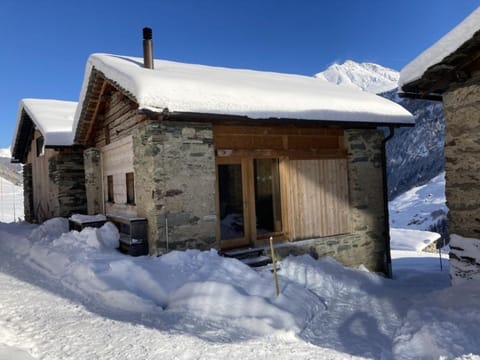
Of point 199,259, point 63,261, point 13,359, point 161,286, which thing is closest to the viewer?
point 13,359

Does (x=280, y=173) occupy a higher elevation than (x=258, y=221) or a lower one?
higher

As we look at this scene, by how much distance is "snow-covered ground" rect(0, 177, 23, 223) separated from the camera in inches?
799

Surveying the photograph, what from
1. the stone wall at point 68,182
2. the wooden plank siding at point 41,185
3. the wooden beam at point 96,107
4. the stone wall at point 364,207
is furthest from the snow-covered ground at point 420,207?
the wooden beam at point 96,107

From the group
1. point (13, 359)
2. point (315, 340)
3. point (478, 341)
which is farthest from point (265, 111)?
point (13, 359)

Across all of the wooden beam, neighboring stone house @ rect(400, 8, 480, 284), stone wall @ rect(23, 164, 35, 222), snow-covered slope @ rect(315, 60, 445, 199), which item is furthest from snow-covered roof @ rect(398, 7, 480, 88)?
snow-covered slope @ rect(315, 60, 445, 199)

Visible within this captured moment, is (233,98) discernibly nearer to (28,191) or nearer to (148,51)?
(148,51)

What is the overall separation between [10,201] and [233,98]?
2406cm

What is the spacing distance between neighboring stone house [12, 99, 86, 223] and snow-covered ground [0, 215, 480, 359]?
Result: 524cm

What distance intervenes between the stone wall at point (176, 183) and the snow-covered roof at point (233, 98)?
546 mm

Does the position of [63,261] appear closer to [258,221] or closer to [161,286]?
[161,286]

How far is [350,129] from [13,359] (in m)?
7.87

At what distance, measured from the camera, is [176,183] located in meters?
6.52

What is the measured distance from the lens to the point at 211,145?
6.86 m

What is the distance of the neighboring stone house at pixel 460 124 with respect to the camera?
16.0ft
